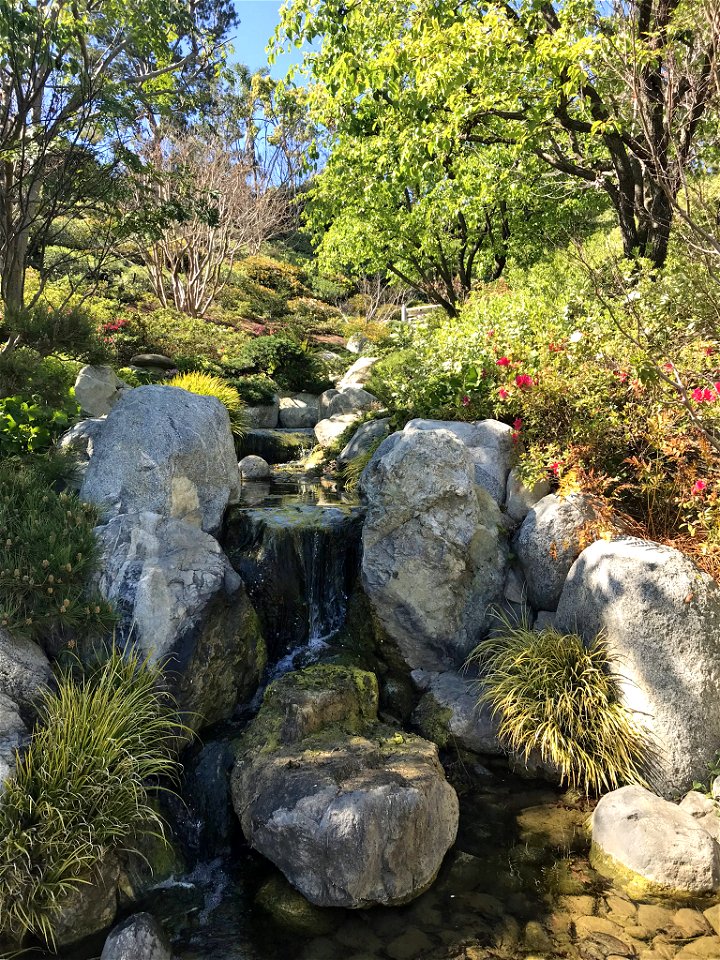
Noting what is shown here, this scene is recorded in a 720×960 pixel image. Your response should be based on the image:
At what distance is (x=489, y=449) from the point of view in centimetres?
670

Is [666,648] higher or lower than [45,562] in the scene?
lower

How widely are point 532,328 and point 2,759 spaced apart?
662 cm

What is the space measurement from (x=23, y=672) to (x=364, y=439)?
6.85m

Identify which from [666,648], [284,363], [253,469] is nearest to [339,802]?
[666,648]

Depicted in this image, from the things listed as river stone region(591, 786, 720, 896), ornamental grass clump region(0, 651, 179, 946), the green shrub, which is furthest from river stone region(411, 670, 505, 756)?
the green shrub

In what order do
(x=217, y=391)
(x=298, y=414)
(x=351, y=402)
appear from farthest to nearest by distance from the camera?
(x=298, y=414), (x=351, y=402), (x=217, y=391)

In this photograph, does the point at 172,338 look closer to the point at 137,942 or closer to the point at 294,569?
the point at 294,569

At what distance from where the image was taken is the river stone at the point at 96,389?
31.7 feet

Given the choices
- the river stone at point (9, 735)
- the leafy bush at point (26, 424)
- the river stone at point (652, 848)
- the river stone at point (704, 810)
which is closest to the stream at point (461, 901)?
the river stone at point (652, 848)

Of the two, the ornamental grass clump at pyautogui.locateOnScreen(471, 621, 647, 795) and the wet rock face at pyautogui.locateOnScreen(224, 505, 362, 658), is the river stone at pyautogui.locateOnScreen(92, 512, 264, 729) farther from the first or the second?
the ornamental grass clump at pyautogui.locateOnScreen(471, 621, 647, 795)

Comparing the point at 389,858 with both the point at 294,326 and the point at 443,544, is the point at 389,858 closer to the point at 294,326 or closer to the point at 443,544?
the point at 443,544

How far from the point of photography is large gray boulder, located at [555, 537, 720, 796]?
4688 mm

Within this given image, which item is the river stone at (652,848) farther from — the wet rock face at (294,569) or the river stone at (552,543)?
the wet rock face at (294,569)

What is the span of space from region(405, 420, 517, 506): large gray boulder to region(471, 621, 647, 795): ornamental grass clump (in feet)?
5.77
